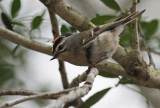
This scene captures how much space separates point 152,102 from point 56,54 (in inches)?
97.9

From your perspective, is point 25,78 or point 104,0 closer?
point 104,0

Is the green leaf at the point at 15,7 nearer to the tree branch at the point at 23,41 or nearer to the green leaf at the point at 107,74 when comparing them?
the tree branch at the point at 23,41

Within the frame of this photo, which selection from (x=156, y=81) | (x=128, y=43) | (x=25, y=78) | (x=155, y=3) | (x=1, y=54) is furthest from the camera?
(x=155, y=3)

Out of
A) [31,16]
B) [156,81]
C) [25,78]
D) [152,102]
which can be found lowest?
[152,102]

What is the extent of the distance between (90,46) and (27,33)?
0.93 m

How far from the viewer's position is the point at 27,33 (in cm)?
350

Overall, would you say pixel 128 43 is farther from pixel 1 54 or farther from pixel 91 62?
pixel 1 54

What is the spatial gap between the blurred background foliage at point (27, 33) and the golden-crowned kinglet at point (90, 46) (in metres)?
0.20

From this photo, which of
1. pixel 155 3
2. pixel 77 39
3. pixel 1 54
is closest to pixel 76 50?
pixel 77 39

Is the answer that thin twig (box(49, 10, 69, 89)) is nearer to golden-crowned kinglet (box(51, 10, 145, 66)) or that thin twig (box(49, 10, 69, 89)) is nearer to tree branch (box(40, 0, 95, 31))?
golden-crowned kinglet (box(51, 10, 145, 66))

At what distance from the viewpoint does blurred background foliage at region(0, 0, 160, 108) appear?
11.0ft

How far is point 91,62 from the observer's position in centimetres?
313

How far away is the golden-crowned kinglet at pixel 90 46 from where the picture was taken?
10.1 feet

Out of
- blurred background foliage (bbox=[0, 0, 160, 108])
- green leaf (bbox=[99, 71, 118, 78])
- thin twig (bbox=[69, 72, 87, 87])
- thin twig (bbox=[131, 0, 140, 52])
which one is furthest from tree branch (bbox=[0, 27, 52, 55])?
thin twig (bbox=[131, 0, 140, 52])
